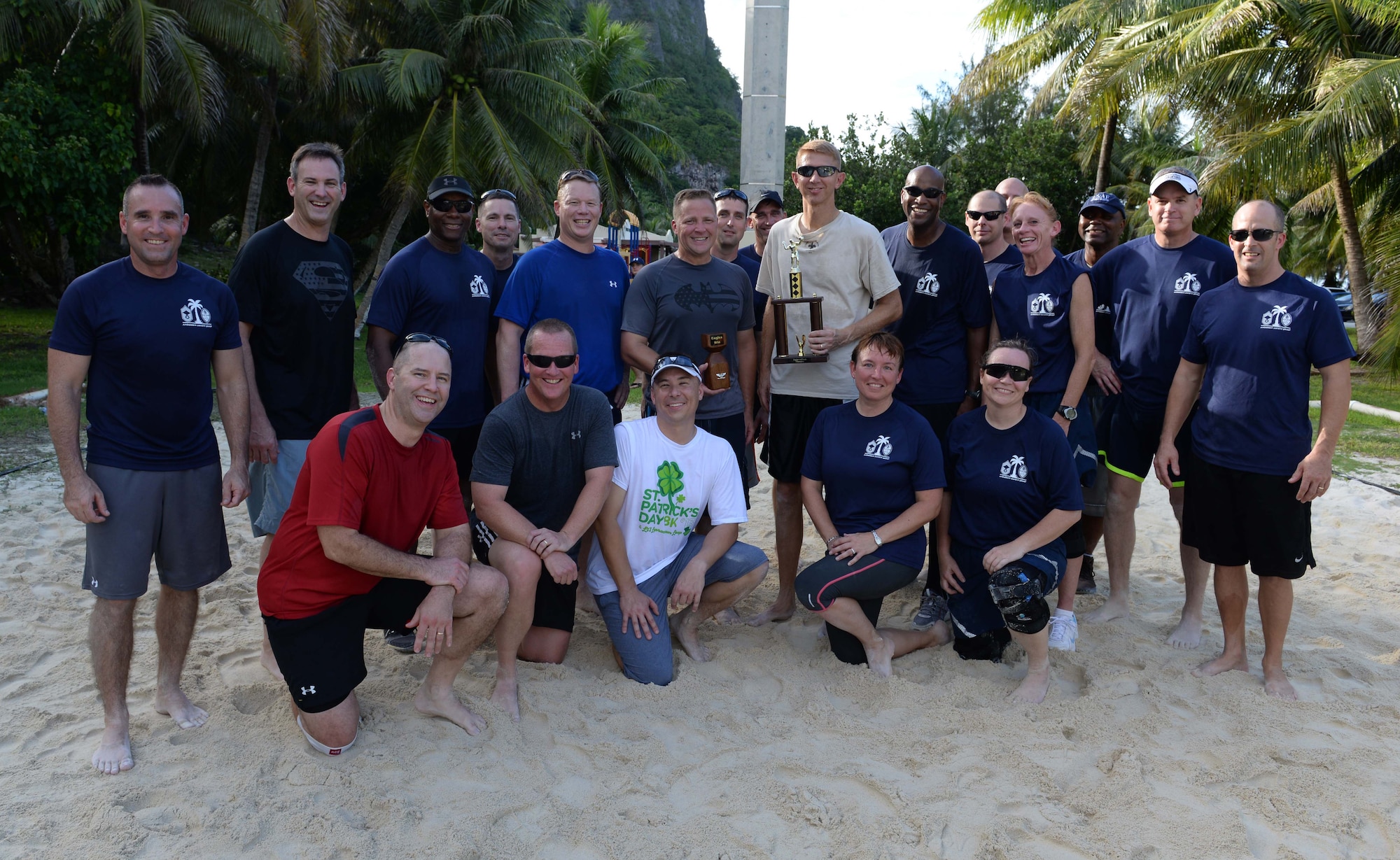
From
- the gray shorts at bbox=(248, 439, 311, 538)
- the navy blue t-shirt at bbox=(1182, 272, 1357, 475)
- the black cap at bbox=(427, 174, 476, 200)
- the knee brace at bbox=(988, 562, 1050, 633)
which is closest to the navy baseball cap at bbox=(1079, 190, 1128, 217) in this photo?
the navy blue t-shirt at bbox=(1182, 272, 1357, 475)

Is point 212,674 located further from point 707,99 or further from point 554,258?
point 707,99

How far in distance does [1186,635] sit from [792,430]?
2.10 m

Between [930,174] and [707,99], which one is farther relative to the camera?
[707,99]

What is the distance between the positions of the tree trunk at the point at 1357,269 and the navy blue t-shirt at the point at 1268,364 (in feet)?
48.0

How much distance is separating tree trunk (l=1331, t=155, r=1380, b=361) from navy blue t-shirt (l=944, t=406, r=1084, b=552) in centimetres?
1506

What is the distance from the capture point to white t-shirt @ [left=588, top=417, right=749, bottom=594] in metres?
3.98

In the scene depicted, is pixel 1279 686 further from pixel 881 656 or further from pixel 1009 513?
pixel 881 656

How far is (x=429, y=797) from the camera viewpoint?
3045 mm

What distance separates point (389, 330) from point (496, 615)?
1.47 metres

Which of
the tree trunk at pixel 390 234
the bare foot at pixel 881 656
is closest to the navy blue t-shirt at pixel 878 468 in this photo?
the bare foot at pixel 881 656

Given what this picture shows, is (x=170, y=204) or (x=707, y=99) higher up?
(x=707, y=99)

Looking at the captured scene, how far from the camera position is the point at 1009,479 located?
3975 millimetres

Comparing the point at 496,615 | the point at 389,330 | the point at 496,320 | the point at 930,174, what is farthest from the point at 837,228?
the point at 496,615

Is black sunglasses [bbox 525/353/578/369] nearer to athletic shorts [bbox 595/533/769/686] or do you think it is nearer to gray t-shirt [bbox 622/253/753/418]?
gray t-shirt [bbox 622/253/753/418]
